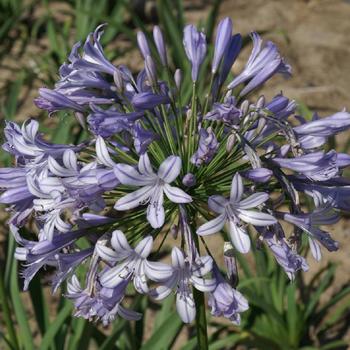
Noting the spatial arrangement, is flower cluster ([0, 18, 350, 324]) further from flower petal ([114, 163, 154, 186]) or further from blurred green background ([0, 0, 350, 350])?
blurred green background ([0, 0, 350, 350])

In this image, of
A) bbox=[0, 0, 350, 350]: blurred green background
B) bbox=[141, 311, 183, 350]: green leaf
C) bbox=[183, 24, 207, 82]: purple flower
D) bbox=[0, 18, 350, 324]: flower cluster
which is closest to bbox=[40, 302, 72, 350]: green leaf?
bbox=[0, 0, 350, 350]: blurred green background

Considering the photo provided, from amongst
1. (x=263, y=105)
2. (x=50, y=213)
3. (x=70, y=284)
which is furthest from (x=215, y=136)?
(x=70, y=284)

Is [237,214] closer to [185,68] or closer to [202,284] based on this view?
[202,284]

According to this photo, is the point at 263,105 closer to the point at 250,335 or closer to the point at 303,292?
the point at 250,335

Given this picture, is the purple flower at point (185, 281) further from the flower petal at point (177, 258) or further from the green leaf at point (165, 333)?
the green leaf at point (165, 333)

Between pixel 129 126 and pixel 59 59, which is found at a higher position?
pixel 129 126

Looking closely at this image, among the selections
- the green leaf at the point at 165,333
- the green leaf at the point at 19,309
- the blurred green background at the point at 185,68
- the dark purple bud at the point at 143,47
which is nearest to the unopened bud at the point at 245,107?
the dark purple bud at the point at 143,47

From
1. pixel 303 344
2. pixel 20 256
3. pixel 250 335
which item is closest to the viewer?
pixel 20 256

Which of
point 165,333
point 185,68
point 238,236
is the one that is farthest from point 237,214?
point 185,68
